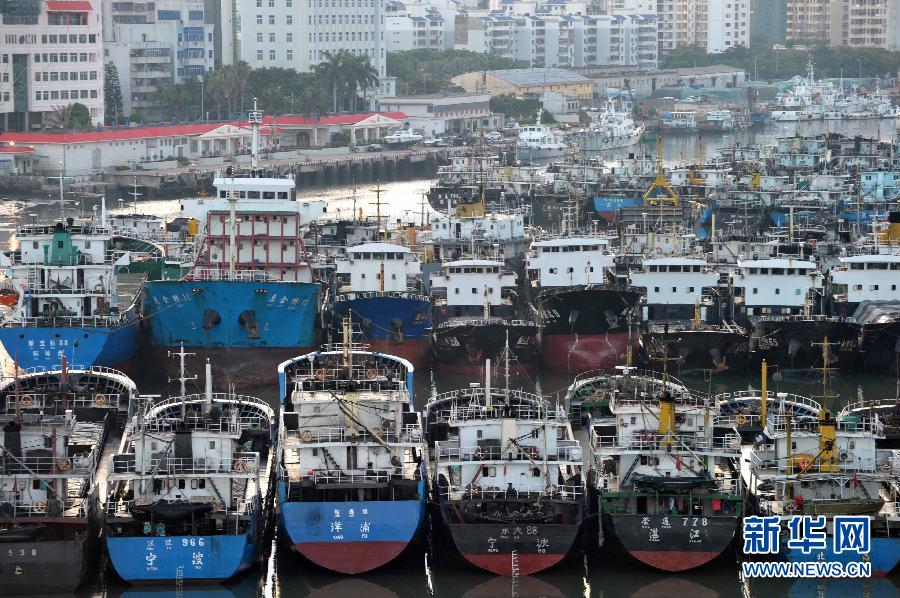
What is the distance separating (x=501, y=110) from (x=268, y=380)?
286 ft

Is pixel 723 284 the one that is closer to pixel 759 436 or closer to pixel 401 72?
pixel 759 436

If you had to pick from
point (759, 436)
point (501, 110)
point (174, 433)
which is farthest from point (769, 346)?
point (501, 110)

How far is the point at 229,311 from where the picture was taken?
142 feet

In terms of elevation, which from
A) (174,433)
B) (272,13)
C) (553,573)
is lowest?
(553,573)

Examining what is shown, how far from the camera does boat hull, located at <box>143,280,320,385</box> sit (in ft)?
142

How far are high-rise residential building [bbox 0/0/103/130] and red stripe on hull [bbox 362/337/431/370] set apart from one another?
51006 mm

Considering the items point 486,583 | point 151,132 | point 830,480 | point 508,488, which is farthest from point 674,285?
point 151,132

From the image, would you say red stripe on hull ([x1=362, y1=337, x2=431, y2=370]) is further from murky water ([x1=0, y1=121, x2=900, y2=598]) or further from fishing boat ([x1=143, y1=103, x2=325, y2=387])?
murky water ([x1=0, y1=121, x2=900, y2=598])

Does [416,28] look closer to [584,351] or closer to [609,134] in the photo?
[609,134]

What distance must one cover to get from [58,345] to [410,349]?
7.94m

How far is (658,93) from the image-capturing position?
153 metres

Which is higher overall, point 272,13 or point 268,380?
point 272,13

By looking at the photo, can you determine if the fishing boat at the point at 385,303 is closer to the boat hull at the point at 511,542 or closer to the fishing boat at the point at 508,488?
the fishing boat at the point at 508,488

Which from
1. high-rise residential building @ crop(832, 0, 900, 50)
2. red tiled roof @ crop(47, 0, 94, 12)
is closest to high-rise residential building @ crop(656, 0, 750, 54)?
high-rise residential building @ crop(832, 0, 900, 50)
